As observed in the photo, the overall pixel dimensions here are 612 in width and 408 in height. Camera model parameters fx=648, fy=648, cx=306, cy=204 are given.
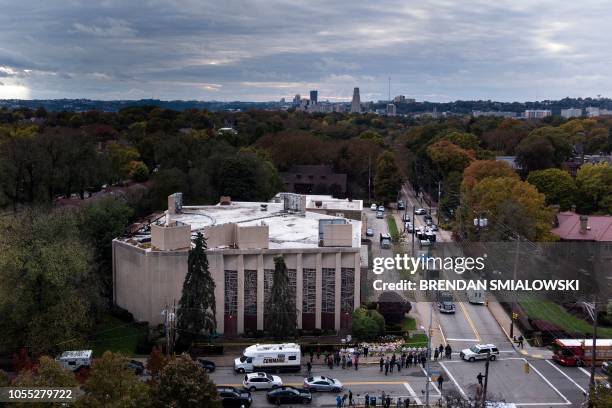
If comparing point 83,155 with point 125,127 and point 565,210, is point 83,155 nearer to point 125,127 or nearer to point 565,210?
point 565,210

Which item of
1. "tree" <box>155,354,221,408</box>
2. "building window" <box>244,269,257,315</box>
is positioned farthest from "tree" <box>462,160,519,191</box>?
"tree" <box>155,354,221,408</box>

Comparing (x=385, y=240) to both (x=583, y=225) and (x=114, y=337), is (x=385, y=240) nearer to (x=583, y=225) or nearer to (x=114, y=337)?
(x=583, y=225)

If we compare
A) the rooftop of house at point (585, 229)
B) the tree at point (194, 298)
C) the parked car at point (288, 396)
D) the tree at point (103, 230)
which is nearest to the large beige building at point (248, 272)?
the tree at point (194, 298)

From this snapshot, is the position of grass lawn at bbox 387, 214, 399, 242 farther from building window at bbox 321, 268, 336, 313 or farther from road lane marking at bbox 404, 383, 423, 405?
road lane marking at bbox 404, 383, 423, 405

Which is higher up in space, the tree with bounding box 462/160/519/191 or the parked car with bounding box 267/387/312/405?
the tree with bounding box 462/160/519/191

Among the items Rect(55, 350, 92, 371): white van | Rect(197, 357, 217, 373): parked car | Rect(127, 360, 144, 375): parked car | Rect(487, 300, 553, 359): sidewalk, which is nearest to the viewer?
Rect(55, 350, 92, 371): white van

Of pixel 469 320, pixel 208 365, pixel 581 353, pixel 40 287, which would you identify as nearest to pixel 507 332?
pixel 469 320

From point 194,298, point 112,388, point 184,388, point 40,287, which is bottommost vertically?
point 194,298

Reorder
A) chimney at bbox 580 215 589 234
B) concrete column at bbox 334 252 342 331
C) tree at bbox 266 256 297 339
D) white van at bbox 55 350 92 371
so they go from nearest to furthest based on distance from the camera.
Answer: white van at bbox 55 350 92 371, tree at bbox 266 256 297 339, concrete column at bbox 334 252 342 331, chimney at bbox 580 215 589 234
